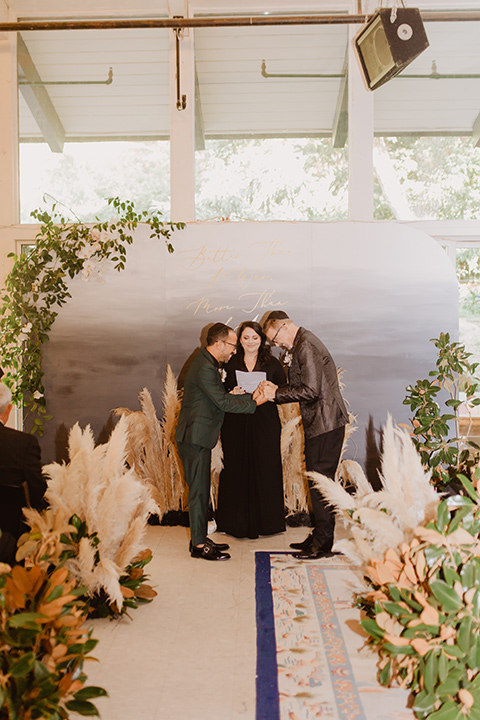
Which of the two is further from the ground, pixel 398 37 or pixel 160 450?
pixel 398 37

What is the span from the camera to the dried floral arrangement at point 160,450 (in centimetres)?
521

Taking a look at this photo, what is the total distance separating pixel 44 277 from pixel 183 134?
173 centimetres

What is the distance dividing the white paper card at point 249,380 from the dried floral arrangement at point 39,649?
2.58m

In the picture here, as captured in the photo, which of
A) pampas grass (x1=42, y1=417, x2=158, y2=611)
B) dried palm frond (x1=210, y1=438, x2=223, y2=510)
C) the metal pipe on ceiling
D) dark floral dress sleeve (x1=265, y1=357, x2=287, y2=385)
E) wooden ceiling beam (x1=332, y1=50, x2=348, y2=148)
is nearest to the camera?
pampas grass (x1=42, y1=417, x2=158, y2=611)

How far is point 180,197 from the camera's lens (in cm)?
591

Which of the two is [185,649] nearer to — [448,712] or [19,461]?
[19,461]

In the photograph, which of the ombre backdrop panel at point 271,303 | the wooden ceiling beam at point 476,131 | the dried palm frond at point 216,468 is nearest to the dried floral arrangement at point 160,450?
the dried palm frond at point 216,468

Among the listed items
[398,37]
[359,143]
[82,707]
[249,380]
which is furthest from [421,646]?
[359,143]

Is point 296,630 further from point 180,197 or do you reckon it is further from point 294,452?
point 180,197

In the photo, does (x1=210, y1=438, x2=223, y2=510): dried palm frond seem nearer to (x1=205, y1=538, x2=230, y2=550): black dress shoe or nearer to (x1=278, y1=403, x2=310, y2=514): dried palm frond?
(x1=278, y1=403, x2=310, y2=514): dried palm frond

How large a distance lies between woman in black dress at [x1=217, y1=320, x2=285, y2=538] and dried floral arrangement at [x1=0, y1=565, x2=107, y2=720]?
2.49 meters

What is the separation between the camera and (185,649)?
10.1 feet

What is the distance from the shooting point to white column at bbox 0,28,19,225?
5.96 m

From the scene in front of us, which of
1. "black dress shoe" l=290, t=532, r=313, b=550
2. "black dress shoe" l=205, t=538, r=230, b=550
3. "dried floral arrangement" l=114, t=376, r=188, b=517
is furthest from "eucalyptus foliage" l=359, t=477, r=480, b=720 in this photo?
"dried floral arrangement" l=114, t=376, r=188, b=517
